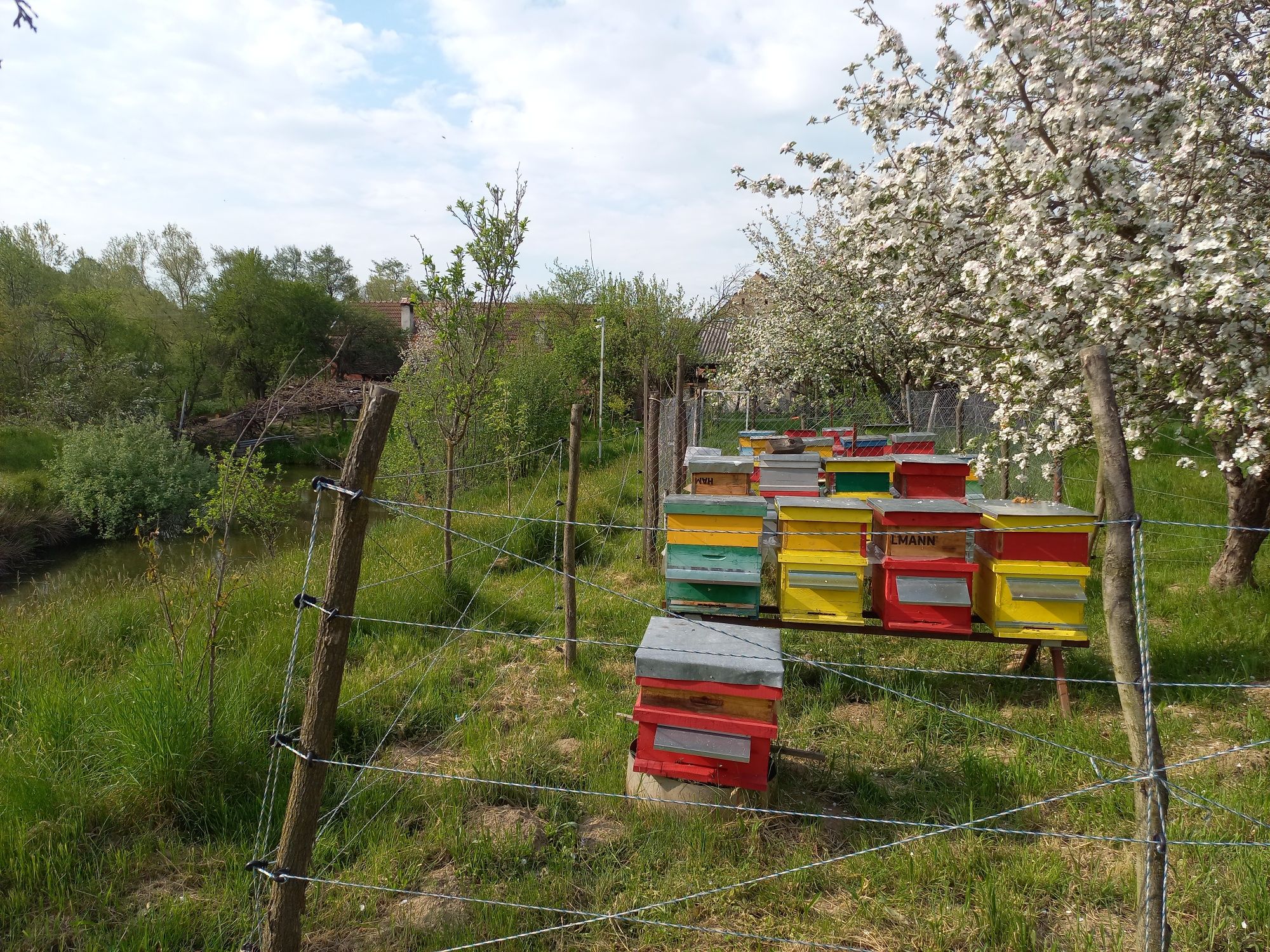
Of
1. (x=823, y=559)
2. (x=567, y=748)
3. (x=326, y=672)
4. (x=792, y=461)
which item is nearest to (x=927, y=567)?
(x=823, y=559)

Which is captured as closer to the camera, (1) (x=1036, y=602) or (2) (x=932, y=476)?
(1) (x=1036, y=602)

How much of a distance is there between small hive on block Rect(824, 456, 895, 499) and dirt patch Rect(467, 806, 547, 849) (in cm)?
410

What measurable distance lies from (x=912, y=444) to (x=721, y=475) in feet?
12.8

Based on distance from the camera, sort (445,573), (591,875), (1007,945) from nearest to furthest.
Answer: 1. (1007,945)
2. (591,875)
3. (445,573)

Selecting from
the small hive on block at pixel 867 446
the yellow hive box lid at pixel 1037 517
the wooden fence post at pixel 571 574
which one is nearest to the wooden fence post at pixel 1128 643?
the yellow hive box lid at pixel 1037 517

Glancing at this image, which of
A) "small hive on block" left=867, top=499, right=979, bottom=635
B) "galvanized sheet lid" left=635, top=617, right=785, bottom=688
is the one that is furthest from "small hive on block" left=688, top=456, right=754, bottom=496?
"galvanized sheet lid" left=635, top=617, right=785, bottom=688

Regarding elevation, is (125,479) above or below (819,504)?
below

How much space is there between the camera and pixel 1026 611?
4637 millimetres

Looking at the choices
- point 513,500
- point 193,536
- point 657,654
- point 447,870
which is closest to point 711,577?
point 657,654

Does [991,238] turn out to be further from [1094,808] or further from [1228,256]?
[1094,808]

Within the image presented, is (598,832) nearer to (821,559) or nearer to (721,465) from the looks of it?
(821,559)

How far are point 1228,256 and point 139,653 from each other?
23.8 ft

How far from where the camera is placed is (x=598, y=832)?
349 cm

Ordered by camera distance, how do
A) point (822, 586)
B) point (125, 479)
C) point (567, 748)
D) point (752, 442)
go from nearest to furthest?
point (567, 748), point (822, 586), point (752, 442), point (125, 479)
